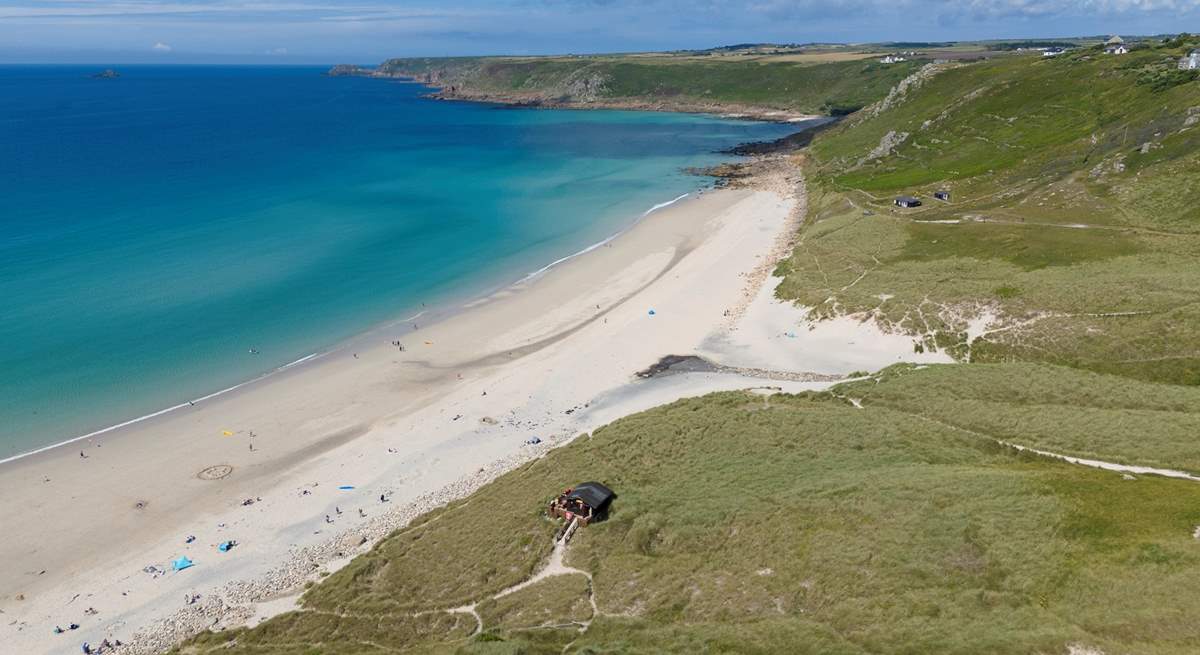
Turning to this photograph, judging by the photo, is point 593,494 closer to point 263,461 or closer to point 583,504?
point 583,504

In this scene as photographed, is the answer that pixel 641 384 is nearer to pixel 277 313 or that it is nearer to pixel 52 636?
pixel 52 636

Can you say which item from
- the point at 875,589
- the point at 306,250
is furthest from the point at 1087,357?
the point at 306,250

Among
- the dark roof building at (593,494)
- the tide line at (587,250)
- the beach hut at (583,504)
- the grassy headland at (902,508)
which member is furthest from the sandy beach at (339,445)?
the dark roof building at (593,494)

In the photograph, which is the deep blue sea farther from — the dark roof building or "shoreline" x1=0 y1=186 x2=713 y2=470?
the dark roof building

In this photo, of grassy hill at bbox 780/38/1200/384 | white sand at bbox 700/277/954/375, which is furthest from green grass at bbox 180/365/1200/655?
white sand at bbox 700/277/954/375

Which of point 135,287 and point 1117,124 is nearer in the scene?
point 135,287

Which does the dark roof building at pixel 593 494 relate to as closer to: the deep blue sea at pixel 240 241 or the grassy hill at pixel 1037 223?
the grassy hill at pixel 1037 223
